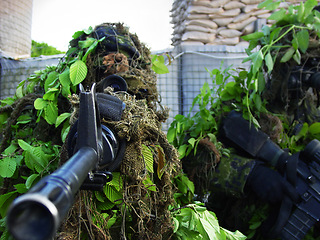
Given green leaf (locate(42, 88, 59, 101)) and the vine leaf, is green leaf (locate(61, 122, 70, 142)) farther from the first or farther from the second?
the vine leaf

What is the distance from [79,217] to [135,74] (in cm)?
49

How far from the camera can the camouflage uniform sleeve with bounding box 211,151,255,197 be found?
132 centimetres

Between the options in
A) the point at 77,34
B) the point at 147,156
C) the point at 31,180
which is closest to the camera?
the point at 147,156

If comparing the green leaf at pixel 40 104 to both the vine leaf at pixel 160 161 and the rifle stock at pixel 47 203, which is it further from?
the rifle stock at pixel 47 203

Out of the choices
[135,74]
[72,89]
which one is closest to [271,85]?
[135,74]

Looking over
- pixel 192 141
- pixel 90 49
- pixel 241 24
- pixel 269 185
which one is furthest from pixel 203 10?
pixel 90 49

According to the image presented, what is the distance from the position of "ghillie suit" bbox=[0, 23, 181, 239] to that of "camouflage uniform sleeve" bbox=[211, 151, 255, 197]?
52 cm

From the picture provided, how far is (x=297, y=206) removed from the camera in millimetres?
1238

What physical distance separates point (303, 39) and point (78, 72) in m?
0.98

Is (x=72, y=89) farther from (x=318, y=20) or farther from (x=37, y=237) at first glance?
(x=318, y=20)

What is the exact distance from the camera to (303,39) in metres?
1.36

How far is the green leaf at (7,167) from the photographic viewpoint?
86cm

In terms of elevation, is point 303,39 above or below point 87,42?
above

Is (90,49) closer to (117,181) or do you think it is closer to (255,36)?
(117,181)
